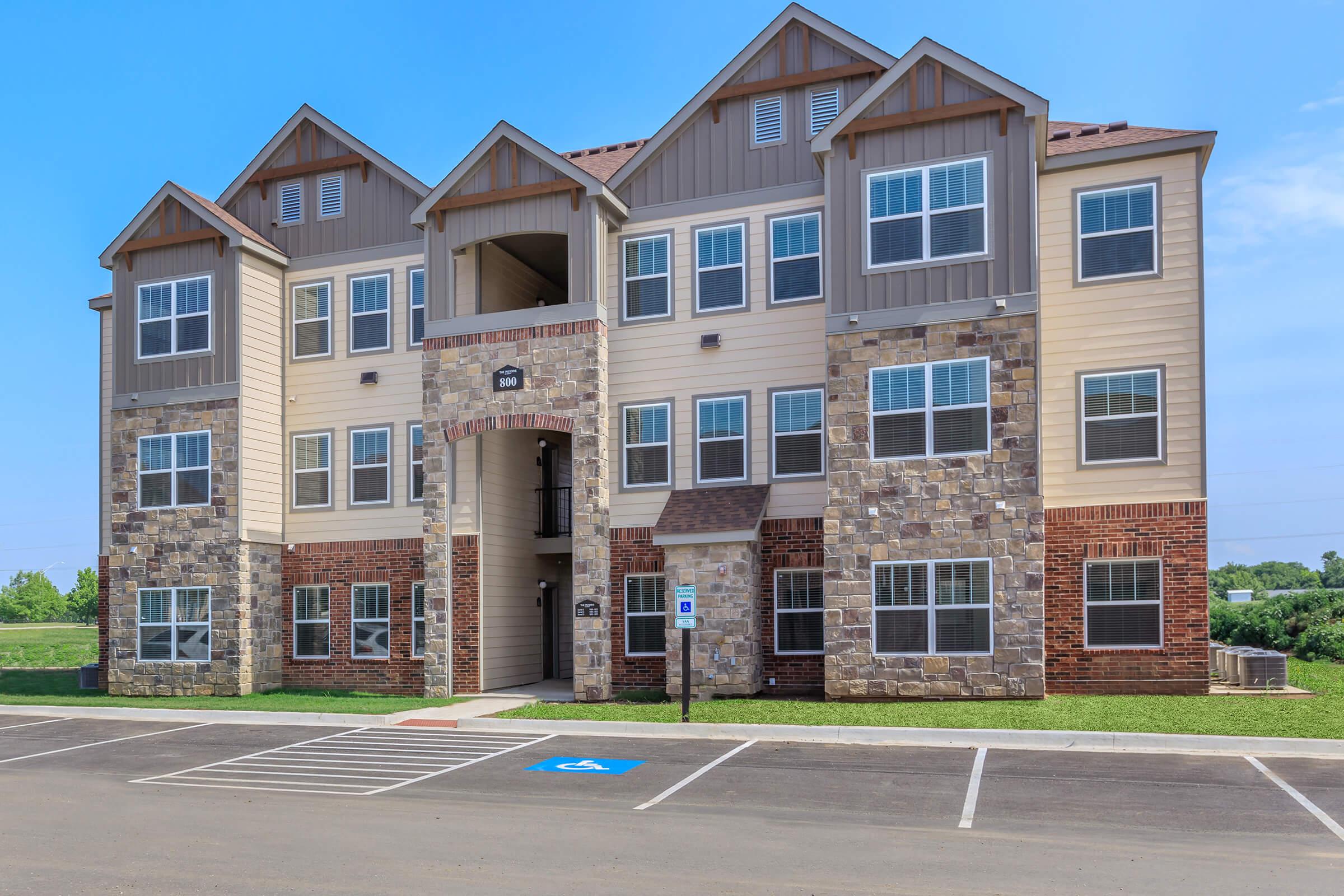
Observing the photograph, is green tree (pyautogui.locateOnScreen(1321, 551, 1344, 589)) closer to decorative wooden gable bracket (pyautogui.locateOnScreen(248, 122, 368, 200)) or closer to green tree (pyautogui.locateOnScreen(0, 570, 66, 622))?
decorative wooden gable bracket (pyautogui.locateOnScreen(248, 122, 368, 200))

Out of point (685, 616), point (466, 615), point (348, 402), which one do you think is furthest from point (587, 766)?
point (348, 402)

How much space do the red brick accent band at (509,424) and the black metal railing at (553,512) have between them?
3.33 meters

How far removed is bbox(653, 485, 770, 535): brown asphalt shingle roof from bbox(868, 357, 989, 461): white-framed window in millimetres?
2370

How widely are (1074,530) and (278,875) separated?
1382 centimetres

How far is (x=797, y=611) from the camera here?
66.1ft

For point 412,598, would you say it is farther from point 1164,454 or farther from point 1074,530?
point 1164,454

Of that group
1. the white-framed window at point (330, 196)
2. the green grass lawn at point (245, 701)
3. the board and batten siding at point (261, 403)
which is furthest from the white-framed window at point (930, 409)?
the board and batten siding at point (261, 403)

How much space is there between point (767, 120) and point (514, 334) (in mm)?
6045

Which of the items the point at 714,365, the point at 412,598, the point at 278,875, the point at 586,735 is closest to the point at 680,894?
the point at 278,875

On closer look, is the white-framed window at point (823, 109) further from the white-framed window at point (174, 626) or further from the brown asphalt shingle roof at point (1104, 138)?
the white-framed window at point (174, 626)

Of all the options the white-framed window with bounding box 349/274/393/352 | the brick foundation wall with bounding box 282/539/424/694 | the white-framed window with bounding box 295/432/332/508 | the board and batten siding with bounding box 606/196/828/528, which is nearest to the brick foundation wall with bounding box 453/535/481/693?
the brick foundation wall with bounding box 282/539/424/694

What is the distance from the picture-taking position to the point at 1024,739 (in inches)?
583

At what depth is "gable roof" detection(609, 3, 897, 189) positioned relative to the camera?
20.7 meters

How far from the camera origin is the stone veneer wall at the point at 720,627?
1925cm
